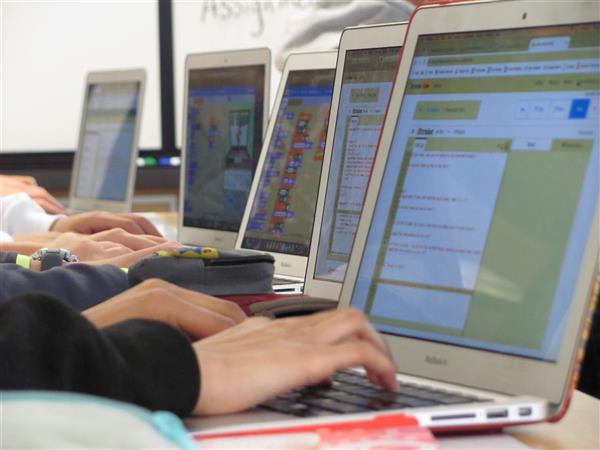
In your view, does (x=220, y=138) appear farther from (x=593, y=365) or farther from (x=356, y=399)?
(x=356, y=399)

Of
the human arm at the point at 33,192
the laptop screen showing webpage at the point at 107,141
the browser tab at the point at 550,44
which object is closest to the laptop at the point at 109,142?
the laptop screen showing webpage at the point at 107,141

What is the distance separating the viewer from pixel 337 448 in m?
0.75

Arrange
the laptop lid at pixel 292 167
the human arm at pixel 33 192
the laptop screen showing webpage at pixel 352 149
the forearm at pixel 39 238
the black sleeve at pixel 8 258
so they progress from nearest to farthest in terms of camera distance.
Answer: the laptop screen showing webpage at pixel 352 149 < the black sleeve at pixel 8 258 < the laptop lid at pixel 292 167 < the forearm at pixel 39 238 < the human arm at pixel 33 192

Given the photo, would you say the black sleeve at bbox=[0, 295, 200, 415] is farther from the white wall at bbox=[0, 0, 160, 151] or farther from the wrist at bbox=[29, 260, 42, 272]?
the white wall at bbox=[0, 0, 160, 151]

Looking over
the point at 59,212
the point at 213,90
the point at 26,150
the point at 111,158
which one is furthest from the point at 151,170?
the point at 213,90

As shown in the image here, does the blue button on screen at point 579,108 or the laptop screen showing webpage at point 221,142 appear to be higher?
the blue button on screen at point 579,108

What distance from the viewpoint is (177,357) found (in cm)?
86

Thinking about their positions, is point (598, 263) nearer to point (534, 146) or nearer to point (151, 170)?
point (534, 146)

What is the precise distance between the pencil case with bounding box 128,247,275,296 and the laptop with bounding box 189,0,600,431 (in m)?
0.23

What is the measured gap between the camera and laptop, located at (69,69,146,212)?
3.33m

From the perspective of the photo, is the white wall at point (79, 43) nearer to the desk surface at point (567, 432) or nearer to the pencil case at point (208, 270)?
the pencil case at point (208, 270)

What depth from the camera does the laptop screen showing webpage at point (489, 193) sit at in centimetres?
96

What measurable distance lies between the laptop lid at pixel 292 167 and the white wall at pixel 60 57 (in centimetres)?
298

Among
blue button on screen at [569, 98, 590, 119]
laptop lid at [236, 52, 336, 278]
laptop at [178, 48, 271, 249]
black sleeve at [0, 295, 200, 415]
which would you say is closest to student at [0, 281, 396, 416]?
black sleeve at [0, 295, 200, 415]
